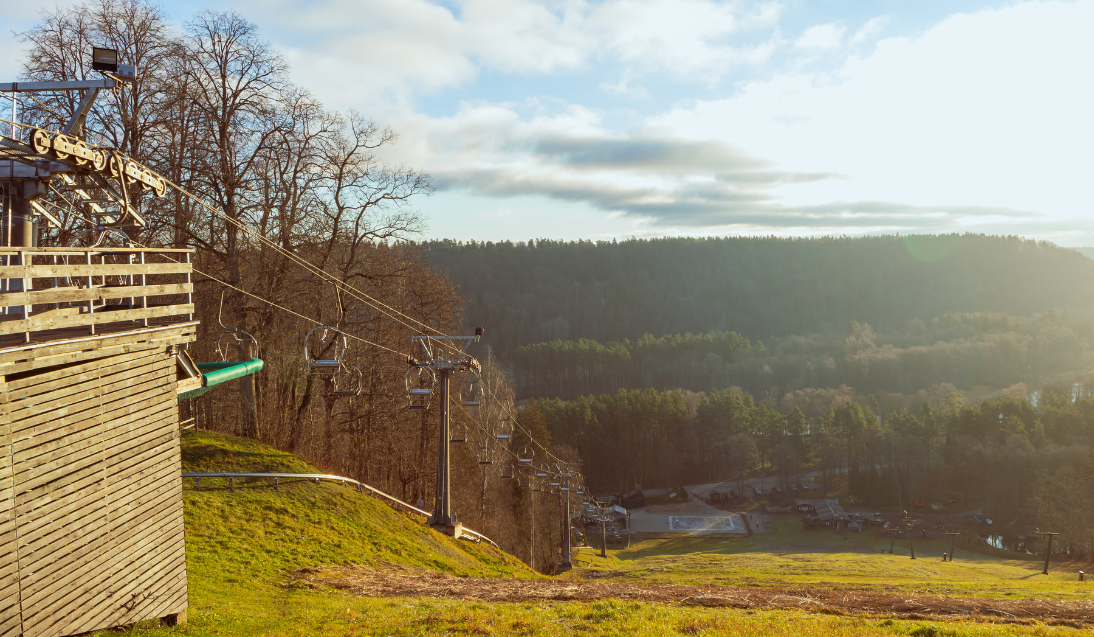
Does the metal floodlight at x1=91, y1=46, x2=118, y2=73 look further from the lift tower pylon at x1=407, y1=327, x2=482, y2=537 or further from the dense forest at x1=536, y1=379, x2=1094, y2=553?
the dense forest at x1=536, y1=379, x2=1094, y2=553

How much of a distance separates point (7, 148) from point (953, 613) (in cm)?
2024

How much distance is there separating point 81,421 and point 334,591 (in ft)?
22.9

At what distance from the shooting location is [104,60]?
10102mm

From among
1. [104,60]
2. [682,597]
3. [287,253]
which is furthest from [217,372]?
[682,597]

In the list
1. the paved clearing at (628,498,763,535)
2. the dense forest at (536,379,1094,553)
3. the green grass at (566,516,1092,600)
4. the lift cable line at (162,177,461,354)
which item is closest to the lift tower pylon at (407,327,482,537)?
the lift cable line at (162,177,461,354)

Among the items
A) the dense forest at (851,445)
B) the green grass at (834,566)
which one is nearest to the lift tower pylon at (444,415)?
the green grass at (834,566)

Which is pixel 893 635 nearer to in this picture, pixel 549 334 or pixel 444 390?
pixel 444 390

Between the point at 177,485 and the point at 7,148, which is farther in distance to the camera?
the point at 177,485

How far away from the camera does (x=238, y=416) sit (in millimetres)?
30953

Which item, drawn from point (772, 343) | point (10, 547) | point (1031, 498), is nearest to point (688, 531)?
point (1031, 498)

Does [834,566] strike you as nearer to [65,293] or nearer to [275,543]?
[275,543]

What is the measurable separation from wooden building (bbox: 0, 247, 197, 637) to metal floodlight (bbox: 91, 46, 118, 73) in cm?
282

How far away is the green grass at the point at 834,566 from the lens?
1270 inches

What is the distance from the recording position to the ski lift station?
7844mm
